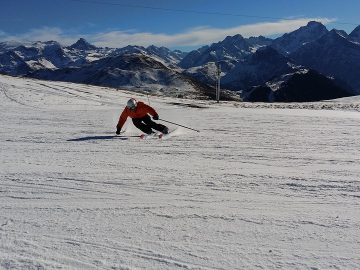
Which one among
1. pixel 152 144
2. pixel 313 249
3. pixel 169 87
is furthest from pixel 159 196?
pixel 169 87

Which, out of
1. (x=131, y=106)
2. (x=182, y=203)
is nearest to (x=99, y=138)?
(x=131, y=106)

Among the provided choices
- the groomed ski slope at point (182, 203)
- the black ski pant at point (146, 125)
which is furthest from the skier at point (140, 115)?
the groomed ski slope at point (182, 203)

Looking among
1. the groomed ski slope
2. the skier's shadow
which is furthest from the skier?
the groomed ski slope

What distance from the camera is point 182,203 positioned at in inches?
243

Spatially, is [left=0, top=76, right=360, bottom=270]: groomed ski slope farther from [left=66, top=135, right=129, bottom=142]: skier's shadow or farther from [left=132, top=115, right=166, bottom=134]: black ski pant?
[left=132, top=115, right=166, bottom=134]: black ski pant

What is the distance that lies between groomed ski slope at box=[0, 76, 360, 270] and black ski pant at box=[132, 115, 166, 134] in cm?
155

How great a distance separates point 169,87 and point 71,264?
186 metres

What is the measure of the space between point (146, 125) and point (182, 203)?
6.96 m

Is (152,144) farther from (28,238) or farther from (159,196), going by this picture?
(28,238)

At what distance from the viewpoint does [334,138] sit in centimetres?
1101

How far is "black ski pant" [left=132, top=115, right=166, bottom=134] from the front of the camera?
41.8ft

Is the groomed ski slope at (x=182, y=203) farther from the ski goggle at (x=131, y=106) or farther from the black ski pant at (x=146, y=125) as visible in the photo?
the ski goggle at (x=131, y=106)

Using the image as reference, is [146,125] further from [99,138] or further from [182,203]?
[182,203]

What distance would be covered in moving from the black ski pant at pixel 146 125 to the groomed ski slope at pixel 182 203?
1.55 m
